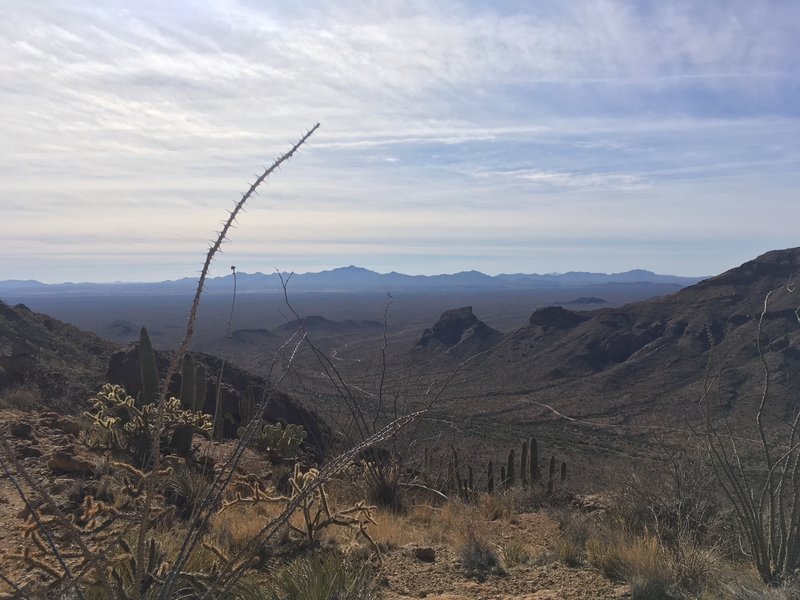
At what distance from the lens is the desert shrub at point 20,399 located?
12.6m

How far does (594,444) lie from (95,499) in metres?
30.3

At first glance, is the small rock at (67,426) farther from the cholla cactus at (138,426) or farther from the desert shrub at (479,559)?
the desert shrub at (479,559)

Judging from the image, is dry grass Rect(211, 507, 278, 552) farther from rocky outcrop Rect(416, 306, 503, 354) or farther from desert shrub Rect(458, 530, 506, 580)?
rocky outcrop Rect(416, 306, 503, 354)

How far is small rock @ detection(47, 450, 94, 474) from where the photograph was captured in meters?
7.89

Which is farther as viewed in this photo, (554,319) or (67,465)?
(554,319)

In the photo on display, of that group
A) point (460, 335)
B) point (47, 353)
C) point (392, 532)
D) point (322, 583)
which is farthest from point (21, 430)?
point (460, 335)

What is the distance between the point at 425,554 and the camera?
19.6 feet

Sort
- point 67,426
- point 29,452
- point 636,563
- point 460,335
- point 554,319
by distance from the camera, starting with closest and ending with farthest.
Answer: point 636,563
point 29,452
point 67,426
point 554,319
point 460,335

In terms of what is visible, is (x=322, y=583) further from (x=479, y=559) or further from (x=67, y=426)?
(x=67, y=426)

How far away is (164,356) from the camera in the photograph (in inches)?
925

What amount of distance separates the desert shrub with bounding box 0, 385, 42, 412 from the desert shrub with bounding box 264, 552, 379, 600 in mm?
9570

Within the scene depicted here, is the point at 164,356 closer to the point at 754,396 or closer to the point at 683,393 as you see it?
the point at 754,396

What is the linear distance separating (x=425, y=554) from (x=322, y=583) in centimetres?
168

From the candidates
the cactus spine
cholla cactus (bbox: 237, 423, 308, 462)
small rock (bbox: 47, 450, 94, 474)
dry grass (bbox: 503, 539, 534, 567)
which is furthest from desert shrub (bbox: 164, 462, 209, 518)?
cholla cactus (bbox: 237, 423, 308, 462)
